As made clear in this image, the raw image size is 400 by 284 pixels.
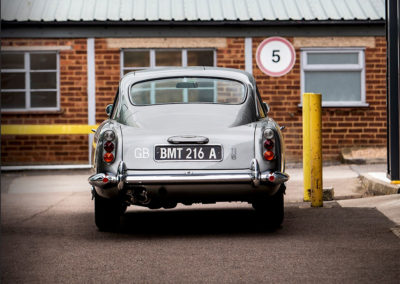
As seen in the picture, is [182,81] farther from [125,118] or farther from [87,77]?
[87,77]

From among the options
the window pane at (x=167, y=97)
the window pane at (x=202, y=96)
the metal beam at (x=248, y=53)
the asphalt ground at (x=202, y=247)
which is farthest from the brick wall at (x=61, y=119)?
the window pane at (x=202, y=96)

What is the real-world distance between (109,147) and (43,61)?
11.6 meters

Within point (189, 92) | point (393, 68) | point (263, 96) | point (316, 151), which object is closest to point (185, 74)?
point (189, 92)

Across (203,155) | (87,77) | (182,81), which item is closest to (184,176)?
(203,155)

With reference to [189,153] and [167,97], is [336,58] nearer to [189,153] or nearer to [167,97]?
[167,97]

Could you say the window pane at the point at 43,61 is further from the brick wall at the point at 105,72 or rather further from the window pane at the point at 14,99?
the brick wall at the point at 105,72

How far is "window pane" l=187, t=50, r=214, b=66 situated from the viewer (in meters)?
18.5

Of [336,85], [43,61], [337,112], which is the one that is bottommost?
[337,112]

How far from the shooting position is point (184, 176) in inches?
280

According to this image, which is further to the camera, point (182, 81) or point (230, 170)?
point (182, 81)

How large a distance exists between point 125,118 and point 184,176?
1.01 m

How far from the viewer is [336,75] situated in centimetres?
1872

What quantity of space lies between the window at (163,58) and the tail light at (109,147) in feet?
36.6

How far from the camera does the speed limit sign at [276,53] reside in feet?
60.1
